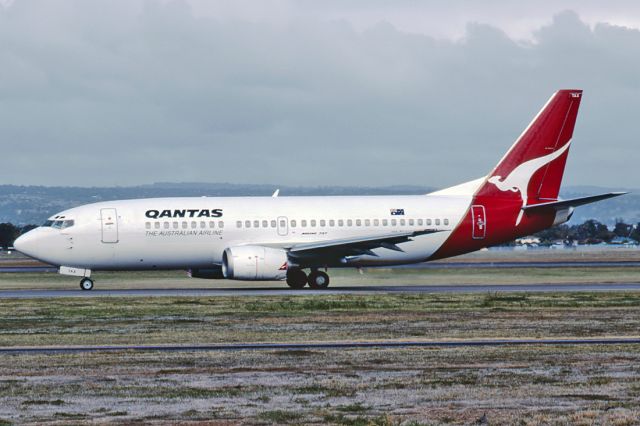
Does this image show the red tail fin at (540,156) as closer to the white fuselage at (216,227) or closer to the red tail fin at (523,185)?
the red tail fin at (523,185)

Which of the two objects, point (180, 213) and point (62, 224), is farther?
point (180, 213)

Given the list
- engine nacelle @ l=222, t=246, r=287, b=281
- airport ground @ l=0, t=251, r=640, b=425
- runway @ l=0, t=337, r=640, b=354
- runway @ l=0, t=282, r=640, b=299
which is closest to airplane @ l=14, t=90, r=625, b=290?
engine nacelle @ l=222, t=246, r=287, b=281

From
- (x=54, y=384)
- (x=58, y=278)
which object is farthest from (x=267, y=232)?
(x=54, y=384)

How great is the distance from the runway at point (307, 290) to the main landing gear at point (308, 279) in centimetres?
44

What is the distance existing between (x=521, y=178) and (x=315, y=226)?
30.5ft

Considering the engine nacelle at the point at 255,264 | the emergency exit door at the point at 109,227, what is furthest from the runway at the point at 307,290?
the emergency exit door at the point at 109,227

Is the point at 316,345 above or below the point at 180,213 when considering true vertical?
below

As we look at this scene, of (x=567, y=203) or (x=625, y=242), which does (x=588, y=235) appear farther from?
(x=567, y=203)

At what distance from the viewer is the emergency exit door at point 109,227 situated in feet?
158

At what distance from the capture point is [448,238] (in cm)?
4994

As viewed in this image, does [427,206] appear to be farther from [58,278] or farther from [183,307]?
[58,278]

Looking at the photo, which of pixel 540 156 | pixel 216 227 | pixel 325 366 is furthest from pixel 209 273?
pixel 325 366

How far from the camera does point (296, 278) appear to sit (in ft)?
163

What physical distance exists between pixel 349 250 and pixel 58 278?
61.6 feet
